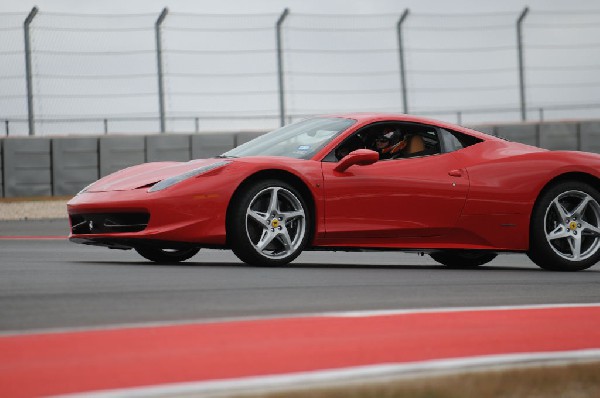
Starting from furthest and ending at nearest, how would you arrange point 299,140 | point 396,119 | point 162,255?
1. point 162,255
2. point 396,119
3. point 299,140

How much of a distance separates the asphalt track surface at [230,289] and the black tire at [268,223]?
155 millimetres

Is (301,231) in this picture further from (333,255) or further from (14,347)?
(14,347)

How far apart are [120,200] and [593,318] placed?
3828mm

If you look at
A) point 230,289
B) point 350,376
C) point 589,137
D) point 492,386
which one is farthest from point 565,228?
point 589,137

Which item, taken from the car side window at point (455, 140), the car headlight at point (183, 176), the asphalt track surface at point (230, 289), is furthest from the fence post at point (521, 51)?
the car headlight at point (183, 176)

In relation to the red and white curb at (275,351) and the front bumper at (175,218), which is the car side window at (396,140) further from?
the red and white curb at (275,351)

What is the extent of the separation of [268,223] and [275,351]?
3.93 meters

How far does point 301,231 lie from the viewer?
8.95 meters

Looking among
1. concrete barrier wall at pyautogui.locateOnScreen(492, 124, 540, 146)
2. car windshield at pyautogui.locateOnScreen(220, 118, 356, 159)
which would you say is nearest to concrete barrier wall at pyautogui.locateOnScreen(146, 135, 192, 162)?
concrete barrier wall at pyautogui.locateOnScreen(492, 124, 540, 146)

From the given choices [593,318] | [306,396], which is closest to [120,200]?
[593,318]

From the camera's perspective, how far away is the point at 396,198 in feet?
30.8

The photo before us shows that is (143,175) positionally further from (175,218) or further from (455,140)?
(455,140)

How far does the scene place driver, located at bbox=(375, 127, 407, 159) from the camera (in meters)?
9.66

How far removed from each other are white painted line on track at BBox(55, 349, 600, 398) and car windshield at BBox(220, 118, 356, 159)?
454 centimetres
